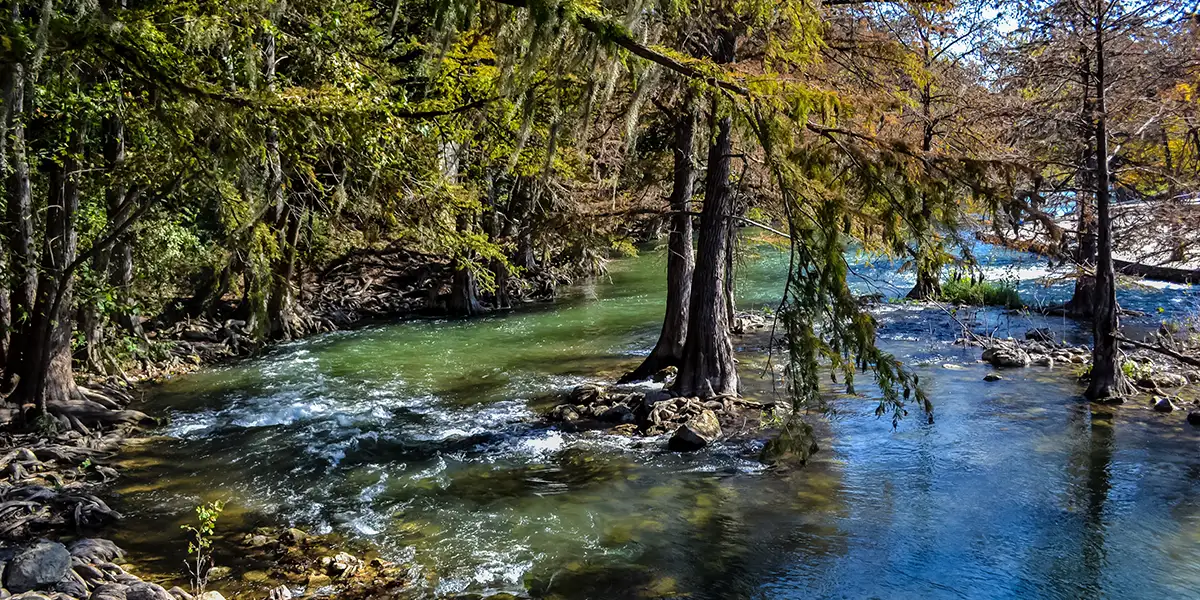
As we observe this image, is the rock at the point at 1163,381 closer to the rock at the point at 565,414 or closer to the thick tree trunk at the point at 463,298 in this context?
the rock at the point at 565,414

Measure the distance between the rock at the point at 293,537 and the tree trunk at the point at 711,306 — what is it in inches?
266

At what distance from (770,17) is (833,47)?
170 inches

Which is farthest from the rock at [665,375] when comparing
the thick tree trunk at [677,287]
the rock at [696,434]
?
the rock at [696,434]

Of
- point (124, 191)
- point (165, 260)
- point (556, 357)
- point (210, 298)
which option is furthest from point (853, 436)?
point (210, 298)

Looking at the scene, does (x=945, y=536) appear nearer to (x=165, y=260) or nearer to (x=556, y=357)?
(x=556, y=357)

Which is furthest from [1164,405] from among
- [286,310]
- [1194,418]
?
[286,310]

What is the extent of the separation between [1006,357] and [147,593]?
49.7 feet

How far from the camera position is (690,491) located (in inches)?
394

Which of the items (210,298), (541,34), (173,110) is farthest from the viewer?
(210,298)

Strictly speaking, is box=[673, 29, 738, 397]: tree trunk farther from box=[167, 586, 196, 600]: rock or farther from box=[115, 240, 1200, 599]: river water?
box=[167, 586, 196, 600]: rock

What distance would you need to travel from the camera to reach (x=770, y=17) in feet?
30.8

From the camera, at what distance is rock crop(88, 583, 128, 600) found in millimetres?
6680

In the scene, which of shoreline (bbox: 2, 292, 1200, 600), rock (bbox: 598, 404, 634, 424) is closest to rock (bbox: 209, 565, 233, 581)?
shoreline (bbox: 2, 292, 1200, 600)

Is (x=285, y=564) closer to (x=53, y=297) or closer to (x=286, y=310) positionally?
(x=53, y=297)
